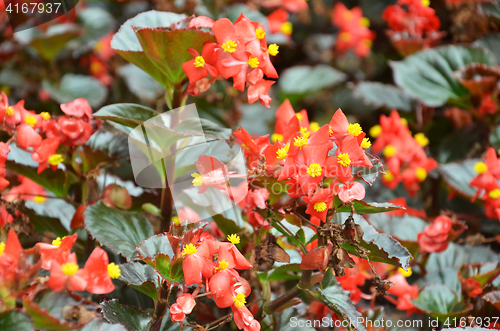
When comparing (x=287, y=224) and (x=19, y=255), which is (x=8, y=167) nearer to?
(x=19, y=255)

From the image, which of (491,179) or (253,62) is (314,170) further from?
(491,179)

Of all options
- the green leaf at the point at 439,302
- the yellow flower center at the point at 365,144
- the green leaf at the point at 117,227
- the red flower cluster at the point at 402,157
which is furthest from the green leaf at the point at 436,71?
the green leaf at the point at 117,227

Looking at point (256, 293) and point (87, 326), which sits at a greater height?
point (87, 326)

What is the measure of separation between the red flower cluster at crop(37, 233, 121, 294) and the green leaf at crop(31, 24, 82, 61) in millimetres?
924

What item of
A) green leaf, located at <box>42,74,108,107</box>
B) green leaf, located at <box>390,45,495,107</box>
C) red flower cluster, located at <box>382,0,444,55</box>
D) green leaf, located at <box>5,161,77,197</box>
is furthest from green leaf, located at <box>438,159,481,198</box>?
green leaf, located at <box>42,74,108,107</box>

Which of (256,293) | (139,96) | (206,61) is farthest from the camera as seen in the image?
(139,96)

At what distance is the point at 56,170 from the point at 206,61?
0.32m

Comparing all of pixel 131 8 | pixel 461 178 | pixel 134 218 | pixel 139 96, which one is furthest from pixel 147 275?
pixel 131 8

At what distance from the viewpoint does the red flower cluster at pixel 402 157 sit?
940 millimetres

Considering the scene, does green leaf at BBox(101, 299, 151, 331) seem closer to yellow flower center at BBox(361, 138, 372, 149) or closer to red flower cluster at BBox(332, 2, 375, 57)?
yellow flower center at BBox(361, 138, 372, 149)

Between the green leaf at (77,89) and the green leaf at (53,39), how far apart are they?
9 centimetres

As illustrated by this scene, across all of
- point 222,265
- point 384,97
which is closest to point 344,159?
point 222,265

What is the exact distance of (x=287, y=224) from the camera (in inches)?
23.9

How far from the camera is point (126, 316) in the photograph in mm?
532
